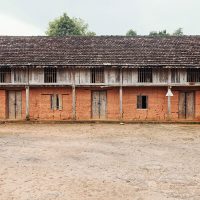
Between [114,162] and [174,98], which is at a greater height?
[174,98]

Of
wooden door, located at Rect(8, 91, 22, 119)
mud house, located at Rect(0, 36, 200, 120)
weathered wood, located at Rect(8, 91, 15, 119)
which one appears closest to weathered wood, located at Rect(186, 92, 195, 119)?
mud house, located at Rect(0, 36, 200, 120)

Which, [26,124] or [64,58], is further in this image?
[64,58]

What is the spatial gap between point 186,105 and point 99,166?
16.5 meters

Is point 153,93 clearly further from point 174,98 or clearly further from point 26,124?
point 26,124

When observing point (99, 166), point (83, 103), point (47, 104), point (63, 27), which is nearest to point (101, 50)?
point (83, 103)

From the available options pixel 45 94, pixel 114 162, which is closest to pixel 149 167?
pixel 114 162

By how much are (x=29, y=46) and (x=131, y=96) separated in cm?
886

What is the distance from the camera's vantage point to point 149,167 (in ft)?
38.9

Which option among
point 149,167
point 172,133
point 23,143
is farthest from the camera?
point 172,133

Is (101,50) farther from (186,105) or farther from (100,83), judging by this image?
(186,105)

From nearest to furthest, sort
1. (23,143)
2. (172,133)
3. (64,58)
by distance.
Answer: (23,143), (172,133), (64,58)

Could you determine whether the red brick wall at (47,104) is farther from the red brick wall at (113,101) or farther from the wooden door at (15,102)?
the red brick wall at (113,101)

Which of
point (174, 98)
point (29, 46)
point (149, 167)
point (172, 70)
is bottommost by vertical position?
point (149, 167)

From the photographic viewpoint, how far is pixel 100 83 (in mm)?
26406
